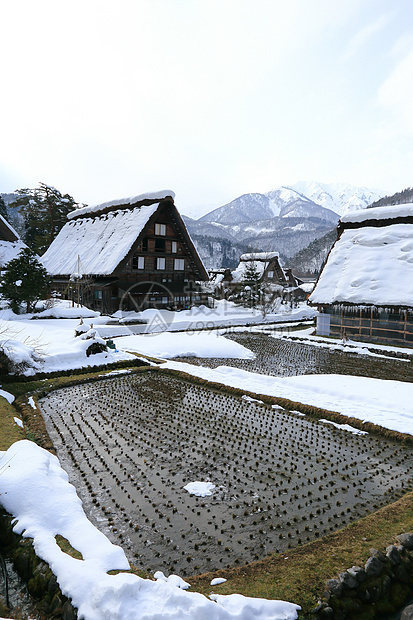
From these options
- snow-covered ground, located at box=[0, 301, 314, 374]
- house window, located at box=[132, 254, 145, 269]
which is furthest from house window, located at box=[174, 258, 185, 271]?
snow-covered ground, located at box=[0, 301, 314, 374]

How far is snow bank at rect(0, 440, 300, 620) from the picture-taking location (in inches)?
127

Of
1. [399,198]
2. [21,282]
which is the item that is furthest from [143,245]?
[399,198]

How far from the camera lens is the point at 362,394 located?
33.0ft

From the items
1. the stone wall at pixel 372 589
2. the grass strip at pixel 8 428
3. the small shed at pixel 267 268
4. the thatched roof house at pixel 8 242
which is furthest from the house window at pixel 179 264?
the stone wall at pixel 372 589

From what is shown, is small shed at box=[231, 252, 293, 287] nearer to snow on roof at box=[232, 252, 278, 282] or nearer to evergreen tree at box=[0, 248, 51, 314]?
snow on roof at box=[232, 252, 278, 282]

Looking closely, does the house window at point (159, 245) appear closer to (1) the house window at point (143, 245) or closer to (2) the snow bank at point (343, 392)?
(1) the house window at point (143, 245)

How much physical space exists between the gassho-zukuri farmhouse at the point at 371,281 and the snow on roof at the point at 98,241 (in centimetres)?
1399

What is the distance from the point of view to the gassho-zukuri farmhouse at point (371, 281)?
60.4 ft

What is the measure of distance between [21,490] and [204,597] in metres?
3.18

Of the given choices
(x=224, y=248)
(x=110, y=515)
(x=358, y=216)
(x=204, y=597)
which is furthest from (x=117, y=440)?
(x=224, y=248)

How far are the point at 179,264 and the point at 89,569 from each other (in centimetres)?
2783

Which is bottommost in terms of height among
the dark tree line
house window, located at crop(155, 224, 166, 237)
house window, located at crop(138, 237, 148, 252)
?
house window, located at crop(138, 237, 148, 252)

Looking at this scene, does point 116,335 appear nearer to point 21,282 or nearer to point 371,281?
point 21,282

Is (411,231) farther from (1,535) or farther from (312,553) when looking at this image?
(1,535)
